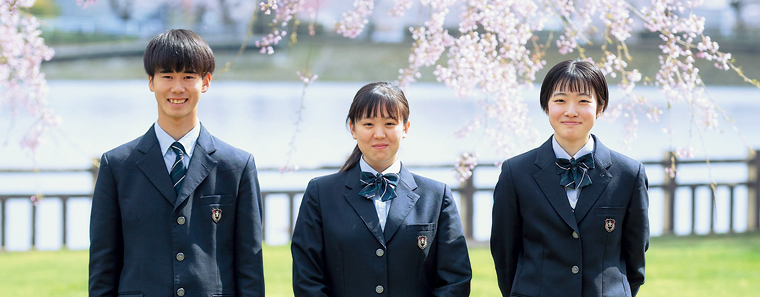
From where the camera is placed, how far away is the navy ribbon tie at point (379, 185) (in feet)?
7.07

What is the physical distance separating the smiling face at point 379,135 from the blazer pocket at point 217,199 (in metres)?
0.45

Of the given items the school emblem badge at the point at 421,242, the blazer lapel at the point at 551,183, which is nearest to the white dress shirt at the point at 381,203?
the school emblem badge at the point at 421,242

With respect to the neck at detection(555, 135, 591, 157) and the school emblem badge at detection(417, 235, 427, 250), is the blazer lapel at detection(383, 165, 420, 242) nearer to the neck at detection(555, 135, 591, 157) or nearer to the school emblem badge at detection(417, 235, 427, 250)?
the school emblem badge at detection(417, 235, 427, 250)

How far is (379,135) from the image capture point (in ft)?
6.82

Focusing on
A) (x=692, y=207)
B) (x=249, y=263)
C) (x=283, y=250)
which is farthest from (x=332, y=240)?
(x=692, y=207)

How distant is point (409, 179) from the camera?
222 cm

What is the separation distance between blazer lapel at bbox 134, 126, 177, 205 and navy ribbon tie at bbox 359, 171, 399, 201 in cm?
60

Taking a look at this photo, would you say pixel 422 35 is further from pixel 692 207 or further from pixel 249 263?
pixel 692 207

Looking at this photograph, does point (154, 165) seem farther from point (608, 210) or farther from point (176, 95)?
point (608, 210)

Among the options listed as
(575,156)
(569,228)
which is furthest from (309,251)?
(575,156)

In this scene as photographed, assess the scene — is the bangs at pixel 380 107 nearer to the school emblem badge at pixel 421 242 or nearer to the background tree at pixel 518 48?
the school emblem badge at pixel 421 242

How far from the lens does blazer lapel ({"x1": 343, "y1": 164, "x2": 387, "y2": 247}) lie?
2119 millimetres

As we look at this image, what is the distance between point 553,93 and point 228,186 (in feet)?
3.59

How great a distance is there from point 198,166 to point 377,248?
2.04ft
